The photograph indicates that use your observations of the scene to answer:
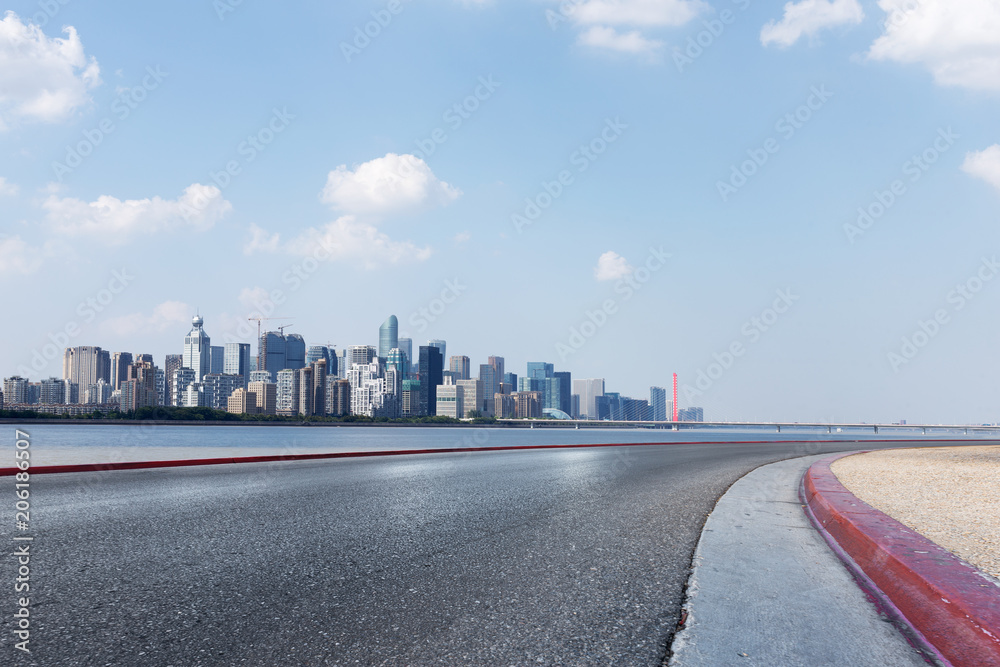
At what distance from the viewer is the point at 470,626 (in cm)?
409

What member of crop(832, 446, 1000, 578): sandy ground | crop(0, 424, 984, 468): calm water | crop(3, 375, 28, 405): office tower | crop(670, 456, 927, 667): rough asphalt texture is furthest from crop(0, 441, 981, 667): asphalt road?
crop(3, 375, 28, 405): office tower

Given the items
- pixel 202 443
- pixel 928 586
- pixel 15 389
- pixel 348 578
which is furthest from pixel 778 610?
pixel 15 389

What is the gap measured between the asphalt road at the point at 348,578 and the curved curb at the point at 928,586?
60.5 inches

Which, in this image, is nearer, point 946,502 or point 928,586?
point 928,586

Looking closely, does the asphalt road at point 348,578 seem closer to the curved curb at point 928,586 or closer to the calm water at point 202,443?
the curved curb at point 928,586

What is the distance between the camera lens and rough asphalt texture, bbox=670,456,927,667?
11.9 feet

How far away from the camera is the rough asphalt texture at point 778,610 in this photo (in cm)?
363

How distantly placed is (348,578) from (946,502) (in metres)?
9.61

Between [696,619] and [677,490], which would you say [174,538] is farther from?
[677,490]

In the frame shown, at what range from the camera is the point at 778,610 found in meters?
4.53

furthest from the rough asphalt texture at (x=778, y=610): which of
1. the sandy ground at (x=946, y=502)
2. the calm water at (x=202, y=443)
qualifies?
the calm water at (x=202, y=443)

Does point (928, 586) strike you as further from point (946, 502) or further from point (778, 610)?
point (946, 502)

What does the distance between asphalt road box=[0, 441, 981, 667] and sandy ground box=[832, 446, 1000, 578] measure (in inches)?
100

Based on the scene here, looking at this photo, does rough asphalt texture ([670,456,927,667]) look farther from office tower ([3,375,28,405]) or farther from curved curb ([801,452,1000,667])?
office tower ([3,375,28,405])
